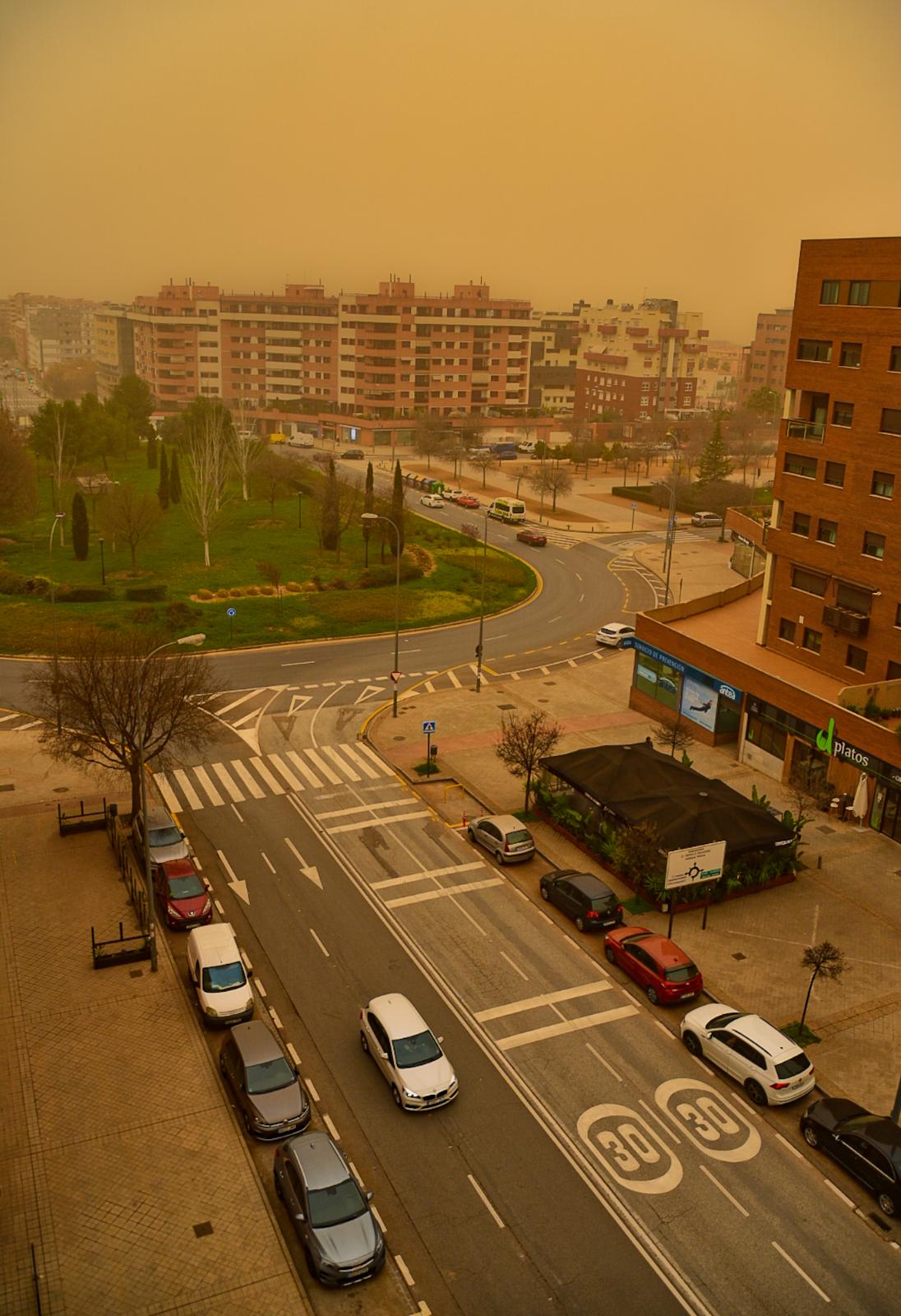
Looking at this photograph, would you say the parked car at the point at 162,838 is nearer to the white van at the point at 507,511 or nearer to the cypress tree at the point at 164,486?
the cypress tree at the point at 164,486

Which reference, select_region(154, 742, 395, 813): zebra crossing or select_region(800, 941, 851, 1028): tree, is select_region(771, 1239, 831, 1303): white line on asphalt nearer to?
select_region(800, 941, 851, 1028): tree

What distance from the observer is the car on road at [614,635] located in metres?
63.7

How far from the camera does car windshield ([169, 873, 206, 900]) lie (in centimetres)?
3275

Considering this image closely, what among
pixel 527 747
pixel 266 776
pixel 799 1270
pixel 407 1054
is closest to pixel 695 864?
pixel 527 747

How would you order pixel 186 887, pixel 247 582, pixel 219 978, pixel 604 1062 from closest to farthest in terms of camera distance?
pixel 604 1062, pixel 219 978, pixel 186 887, pixel 247 582

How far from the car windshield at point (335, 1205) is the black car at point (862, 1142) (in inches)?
418

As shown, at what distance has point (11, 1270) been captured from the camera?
20.1 meters

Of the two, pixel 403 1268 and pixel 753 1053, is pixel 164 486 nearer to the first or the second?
pixel 753 1053

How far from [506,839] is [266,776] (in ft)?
40.2

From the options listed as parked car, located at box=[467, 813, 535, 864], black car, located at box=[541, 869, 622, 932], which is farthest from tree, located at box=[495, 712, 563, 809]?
black car, located at box=[541, 869, 622, 932]

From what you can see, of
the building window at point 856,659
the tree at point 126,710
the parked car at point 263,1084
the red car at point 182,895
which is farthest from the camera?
the building window at point 856,659

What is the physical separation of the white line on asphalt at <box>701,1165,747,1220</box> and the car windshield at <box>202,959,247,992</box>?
1249 cm

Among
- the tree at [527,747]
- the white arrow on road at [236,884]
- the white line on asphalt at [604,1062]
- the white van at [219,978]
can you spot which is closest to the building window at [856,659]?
the tree at [527,747]

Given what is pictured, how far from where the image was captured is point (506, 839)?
36.6 m
